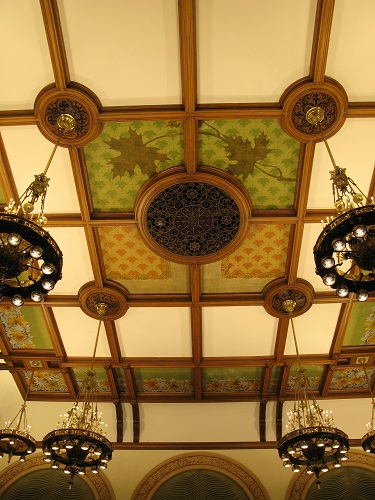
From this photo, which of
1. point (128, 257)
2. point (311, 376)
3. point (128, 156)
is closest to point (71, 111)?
point (128, 156)

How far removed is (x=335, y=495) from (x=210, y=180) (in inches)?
223

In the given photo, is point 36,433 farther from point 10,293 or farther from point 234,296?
point 10,293

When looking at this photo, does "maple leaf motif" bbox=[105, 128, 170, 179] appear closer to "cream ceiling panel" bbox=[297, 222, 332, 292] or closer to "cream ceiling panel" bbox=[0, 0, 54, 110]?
"cream ceiling panel" bbox=[0, 0, 54, 110]

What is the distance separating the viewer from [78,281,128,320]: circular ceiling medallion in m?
6.15

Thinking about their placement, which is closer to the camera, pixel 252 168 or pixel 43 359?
pixel 252 168

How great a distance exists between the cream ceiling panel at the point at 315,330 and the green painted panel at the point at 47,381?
3.98 m

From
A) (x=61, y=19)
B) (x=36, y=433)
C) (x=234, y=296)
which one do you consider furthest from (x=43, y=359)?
(x=61, y=19)

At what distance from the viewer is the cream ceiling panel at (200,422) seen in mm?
7477

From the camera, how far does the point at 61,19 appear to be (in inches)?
165

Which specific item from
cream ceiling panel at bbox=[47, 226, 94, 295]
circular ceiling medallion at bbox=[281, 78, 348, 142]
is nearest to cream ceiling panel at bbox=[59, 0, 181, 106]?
circular ceiling medallion at bbox=[281, 78, 348, 142]

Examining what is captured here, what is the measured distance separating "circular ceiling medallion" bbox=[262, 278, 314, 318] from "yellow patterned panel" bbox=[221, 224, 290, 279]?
175 mm

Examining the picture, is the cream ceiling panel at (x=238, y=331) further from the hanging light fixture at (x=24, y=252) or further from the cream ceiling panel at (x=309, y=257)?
the hanging light fixture at (x=24, y=252)

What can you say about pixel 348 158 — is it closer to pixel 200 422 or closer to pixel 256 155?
pixel 256 155

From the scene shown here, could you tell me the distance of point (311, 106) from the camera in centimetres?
455
